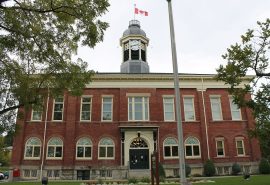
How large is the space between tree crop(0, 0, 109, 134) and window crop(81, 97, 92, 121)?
51.7 feet

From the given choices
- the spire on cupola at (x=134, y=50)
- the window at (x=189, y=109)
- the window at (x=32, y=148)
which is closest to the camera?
the window at (x=32, y=148)

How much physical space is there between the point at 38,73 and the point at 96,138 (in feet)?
54.8

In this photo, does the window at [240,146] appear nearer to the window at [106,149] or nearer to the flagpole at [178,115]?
the window at [106,149]

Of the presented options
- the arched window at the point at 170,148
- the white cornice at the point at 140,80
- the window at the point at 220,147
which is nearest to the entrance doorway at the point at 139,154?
the arched window at the point at 170,148

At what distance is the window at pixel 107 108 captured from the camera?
32.2 metres

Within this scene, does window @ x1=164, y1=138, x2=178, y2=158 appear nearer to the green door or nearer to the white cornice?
the green door

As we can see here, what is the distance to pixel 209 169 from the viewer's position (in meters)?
29.6

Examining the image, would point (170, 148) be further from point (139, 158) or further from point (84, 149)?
point (84, 149)

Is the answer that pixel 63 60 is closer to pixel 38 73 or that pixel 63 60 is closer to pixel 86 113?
pixel 38 73

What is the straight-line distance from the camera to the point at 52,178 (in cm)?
2939

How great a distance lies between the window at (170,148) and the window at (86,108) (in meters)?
9.00

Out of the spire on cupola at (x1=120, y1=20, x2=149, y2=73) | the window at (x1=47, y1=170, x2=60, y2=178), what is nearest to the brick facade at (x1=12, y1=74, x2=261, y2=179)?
the window at (x1=47, y1=170, x2=60, y2=178)

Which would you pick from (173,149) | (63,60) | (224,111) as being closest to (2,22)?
(63,60)

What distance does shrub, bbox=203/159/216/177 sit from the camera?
29594 millimetres
